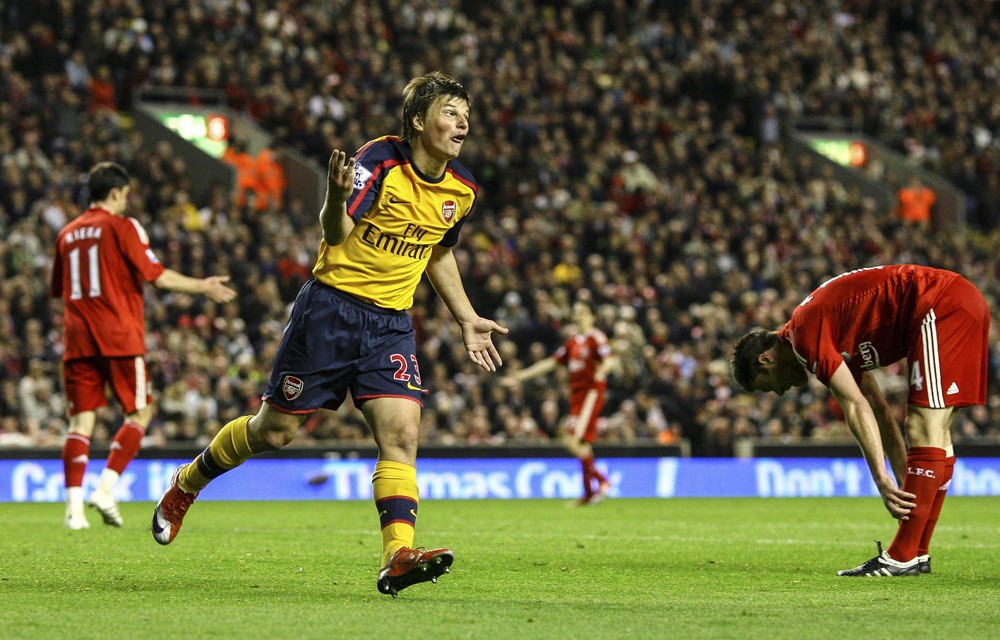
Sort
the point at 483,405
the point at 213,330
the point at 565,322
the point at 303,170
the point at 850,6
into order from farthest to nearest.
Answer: the point at 850,6
the point at 303,170
the point at 565,322
the point at 483,405
the point at 213,330

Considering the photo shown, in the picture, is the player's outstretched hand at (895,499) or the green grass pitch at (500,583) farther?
the player's outstretched hand at (895,499)

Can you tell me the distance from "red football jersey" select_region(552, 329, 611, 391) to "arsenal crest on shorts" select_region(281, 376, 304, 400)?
10.1m

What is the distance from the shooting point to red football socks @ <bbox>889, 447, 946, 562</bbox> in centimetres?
720

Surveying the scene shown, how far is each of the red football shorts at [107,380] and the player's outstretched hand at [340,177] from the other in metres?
4.82

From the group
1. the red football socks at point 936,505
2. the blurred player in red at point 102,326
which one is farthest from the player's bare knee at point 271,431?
the blurred player in red at point 102,326

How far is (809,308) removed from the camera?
7.14m

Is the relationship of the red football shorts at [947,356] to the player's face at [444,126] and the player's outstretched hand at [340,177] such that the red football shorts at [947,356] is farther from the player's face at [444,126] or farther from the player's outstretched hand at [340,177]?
the player's outstretched hand at [340,177]

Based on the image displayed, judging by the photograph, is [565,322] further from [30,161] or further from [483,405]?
[30,161]

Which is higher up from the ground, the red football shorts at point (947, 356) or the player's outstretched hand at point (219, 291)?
the player's outstretched hand at point (219, 291)

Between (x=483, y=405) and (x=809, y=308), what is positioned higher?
(x=809, y=308)

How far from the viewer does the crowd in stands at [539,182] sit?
1859 cm

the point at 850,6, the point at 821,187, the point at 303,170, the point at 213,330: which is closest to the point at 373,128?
the point at 303,170

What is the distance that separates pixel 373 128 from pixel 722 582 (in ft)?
55.5

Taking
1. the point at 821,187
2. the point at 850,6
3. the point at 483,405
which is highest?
the point at 850,6
